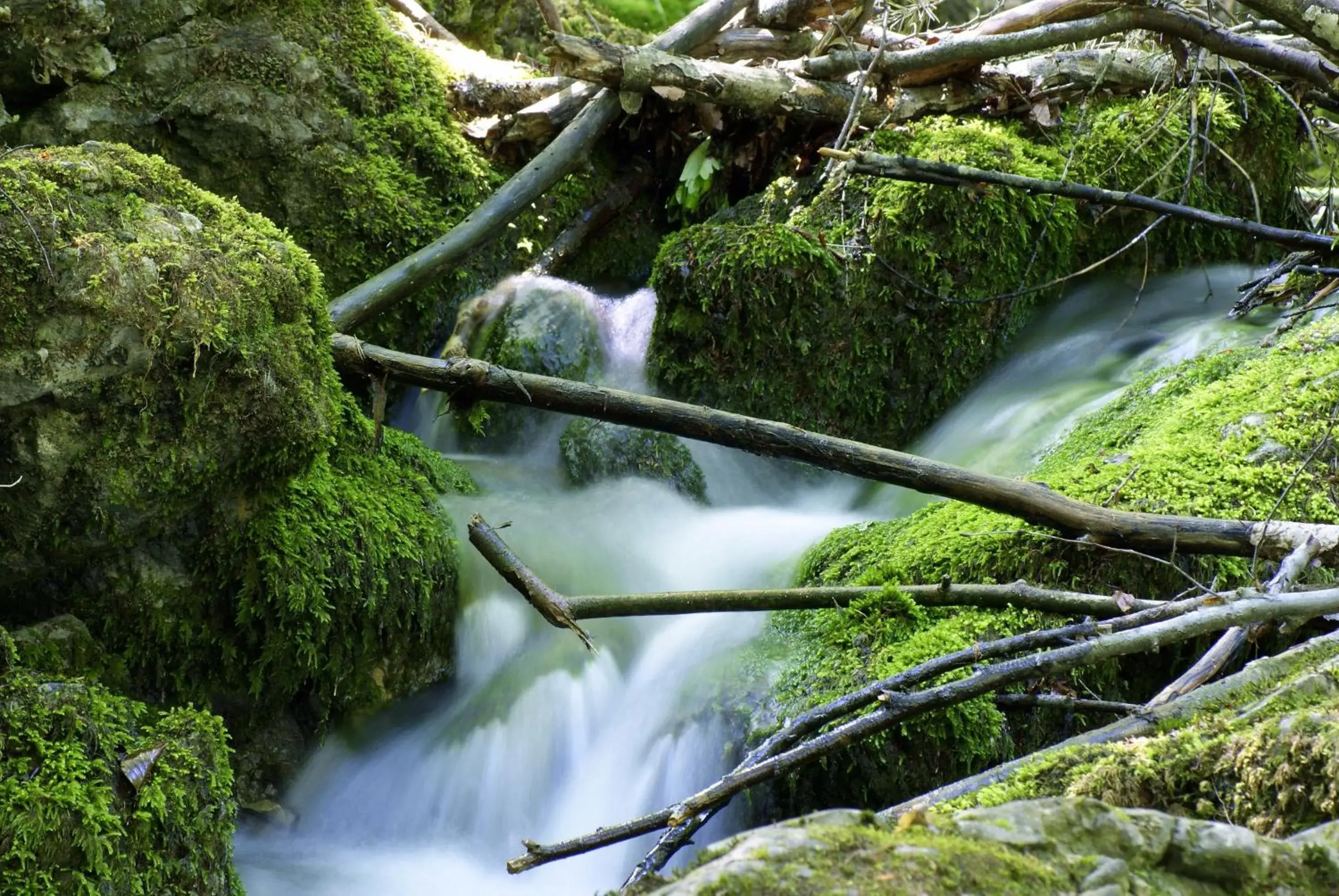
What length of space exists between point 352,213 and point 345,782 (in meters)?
3.70

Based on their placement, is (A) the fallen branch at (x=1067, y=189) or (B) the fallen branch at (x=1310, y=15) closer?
(B) the fallen branch at (x=1310, y=15)

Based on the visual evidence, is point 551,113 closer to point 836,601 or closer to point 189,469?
point 189,469

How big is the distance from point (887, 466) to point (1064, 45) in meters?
3.64

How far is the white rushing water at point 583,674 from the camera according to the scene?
157 inches

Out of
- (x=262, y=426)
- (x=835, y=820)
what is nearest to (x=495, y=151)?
(x=262, y=426)

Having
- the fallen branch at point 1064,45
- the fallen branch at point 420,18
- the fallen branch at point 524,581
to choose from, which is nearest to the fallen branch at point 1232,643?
the fallen branch at point 524,581

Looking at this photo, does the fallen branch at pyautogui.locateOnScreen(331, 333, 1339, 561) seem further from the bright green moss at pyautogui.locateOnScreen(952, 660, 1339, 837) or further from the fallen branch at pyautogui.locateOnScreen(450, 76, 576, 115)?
the fallen branch at pyautogui.locateOnScreen(450, 76, 576, 115)

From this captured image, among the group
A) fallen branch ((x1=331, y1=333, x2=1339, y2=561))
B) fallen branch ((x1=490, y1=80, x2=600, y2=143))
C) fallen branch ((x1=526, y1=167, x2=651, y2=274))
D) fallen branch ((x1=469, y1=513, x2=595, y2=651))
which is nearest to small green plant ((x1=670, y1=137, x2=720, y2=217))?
fallen branch ((x1=526, y1=167, x2=651, y2=274))

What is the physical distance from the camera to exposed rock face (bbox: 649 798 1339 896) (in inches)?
45.7

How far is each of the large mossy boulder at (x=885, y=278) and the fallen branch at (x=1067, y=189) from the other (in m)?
0.96

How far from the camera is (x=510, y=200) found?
6492 mm

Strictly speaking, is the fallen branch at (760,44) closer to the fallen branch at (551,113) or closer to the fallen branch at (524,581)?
the fallen branch at (551,113)

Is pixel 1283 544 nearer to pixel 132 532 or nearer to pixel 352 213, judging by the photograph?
pixel 132 532

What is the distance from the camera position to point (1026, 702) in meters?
3.39
